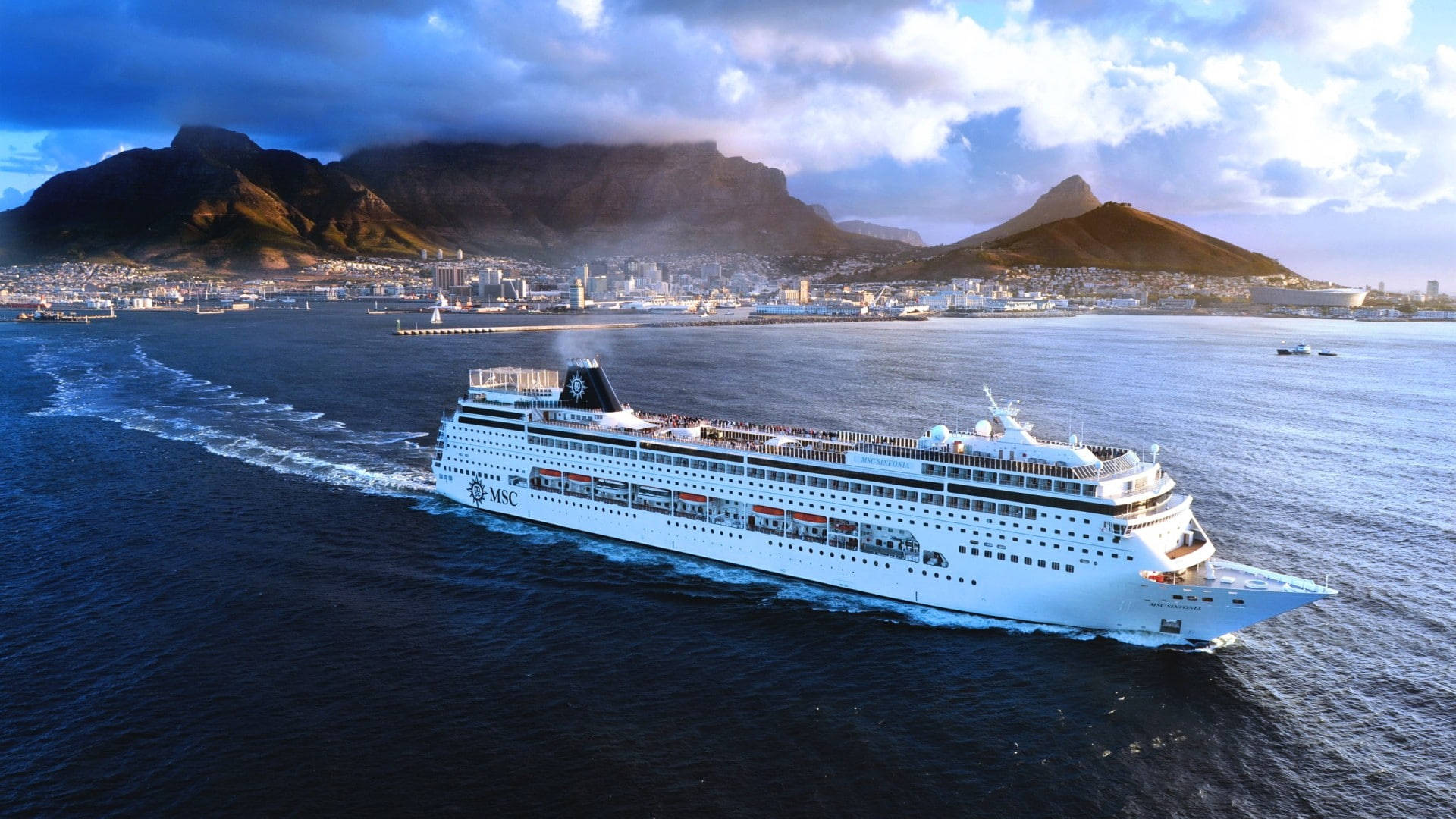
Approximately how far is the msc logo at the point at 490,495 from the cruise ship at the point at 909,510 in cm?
14

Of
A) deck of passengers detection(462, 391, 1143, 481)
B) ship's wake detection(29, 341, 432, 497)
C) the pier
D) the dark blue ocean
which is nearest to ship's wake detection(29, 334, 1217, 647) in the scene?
ship's wake detection(29, 341, 432, 497)

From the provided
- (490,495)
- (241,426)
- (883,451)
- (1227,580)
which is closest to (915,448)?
(883,451)

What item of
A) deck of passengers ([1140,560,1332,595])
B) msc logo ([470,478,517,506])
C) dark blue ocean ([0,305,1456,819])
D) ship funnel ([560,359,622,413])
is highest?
ship funnel ([560,359,622,413])

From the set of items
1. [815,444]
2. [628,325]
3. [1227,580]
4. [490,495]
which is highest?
[628,325]

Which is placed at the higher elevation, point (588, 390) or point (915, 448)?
point (588, 390)

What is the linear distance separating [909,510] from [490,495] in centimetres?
1675

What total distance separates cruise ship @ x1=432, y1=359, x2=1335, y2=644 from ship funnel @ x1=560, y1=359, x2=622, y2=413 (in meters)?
0.07

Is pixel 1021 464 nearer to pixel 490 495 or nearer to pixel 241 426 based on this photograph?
pixel 490 495

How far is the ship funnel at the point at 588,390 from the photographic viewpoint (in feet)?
106

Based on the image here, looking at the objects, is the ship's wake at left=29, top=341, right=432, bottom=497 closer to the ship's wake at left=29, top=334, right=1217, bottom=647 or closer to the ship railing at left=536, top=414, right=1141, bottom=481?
the ship's wake at left=29, top=334, right=1217, bottom=647

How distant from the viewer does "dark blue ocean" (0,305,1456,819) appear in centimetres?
1608

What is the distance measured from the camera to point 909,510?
24.0 meters

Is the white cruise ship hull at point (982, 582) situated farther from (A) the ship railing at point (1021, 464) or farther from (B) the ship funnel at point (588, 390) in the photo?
(B) the ship funnel at point (588, 390)

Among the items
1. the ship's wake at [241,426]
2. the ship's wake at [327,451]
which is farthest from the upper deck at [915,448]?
the ship's wake at [241,426]
